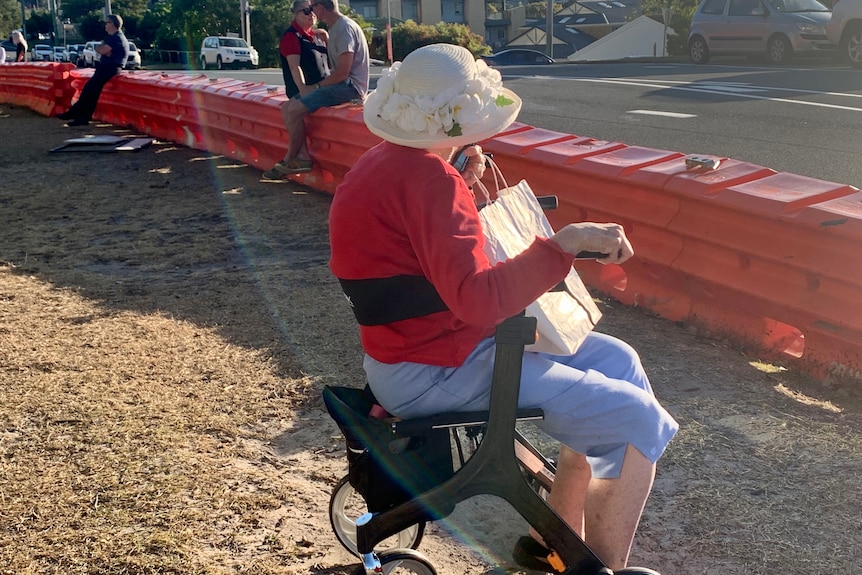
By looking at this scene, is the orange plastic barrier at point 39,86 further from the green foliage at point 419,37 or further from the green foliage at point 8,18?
the green foliage at point 8,18

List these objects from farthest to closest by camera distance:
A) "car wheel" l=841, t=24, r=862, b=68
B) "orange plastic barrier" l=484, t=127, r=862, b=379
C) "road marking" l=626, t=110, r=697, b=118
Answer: "car wheel" l=841, t=24, r=862, b=68 < "road marking" l=626, t=110, r=697, b=118 < "orange plastic barrier" l=484, t=127, r=862, b=379

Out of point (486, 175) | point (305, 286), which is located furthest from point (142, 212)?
point (486, 175)

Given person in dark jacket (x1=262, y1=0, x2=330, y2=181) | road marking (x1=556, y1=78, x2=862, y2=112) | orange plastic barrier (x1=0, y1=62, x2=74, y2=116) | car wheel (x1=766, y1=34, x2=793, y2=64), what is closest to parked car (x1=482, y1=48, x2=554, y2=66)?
Answer: car wheel (x1=766, y1=34, x2=793, y2=64)

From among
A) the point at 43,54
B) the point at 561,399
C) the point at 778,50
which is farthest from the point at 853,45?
the point at 43,54

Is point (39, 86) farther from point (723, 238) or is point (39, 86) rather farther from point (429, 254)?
point (429, 254)

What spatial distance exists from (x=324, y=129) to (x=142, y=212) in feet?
5.59

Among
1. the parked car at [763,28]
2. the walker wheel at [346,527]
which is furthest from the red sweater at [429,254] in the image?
the parked car at [763,28]

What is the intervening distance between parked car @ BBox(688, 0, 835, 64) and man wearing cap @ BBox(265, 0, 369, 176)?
42.0ft

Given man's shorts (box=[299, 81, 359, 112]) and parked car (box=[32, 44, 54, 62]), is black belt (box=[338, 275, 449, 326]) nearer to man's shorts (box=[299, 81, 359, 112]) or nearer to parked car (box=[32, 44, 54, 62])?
man's shorts (box=[299, 81, 359, 112])

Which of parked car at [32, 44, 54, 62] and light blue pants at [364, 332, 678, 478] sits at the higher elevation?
light blue pants at [364, 332, 678, 478]

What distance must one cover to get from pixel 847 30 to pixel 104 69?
12883mm

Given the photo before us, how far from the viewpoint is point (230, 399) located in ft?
12.9

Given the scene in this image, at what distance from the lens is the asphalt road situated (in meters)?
9.24

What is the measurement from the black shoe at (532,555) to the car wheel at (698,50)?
64.8 ft
